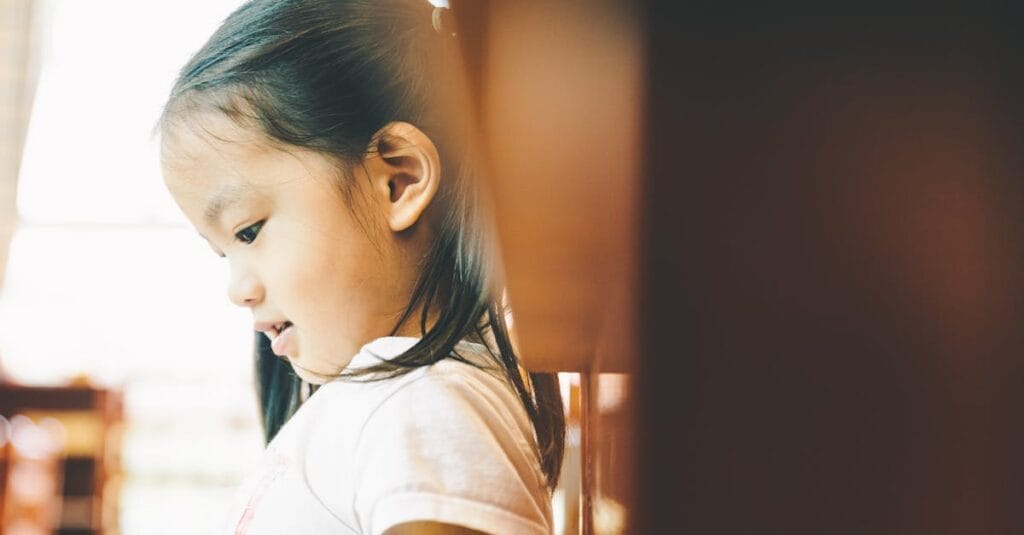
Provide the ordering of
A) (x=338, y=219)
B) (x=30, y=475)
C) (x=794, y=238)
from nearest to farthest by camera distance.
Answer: (x=794, y=238) < (x=338, y=219) < (x=30, y=475)

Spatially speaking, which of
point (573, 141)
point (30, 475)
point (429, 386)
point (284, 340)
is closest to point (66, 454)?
point (30, 475)

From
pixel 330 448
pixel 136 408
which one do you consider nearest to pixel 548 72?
pixel 330 448

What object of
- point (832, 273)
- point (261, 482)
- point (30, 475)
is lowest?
point (30, 475)

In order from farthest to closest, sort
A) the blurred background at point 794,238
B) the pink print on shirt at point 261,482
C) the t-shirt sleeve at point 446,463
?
the pink print on shirt at point 261,482
the t-shirt sleeve at point 446,463
the blurred background at point 794,238

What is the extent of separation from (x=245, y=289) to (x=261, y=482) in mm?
95

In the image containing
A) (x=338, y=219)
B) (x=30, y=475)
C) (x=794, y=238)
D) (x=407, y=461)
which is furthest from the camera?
(x=30, y=475)

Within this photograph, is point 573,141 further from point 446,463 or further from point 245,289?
point 245,289

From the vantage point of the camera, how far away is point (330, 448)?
383 millimetres

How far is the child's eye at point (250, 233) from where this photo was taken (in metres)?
0.44

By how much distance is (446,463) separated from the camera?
32 cm

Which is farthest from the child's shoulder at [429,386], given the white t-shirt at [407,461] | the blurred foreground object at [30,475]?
the blurred foreground object at [30,475]

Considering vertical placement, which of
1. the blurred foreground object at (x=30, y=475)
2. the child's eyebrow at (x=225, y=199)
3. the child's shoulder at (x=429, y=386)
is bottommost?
the blurred foreground object at (x=30, y=475)

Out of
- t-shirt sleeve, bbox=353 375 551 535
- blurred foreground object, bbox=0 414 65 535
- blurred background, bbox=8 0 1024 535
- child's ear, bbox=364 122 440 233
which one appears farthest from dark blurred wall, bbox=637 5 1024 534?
blurred foreground object, bbox=0 414 65 535

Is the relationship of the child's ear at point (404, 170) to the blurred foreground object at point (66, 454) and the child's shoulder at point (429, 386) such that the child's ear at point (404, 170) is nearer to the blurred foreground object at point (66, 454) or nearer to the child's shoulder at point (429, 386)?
the child's shoulder at point (429, 386)
